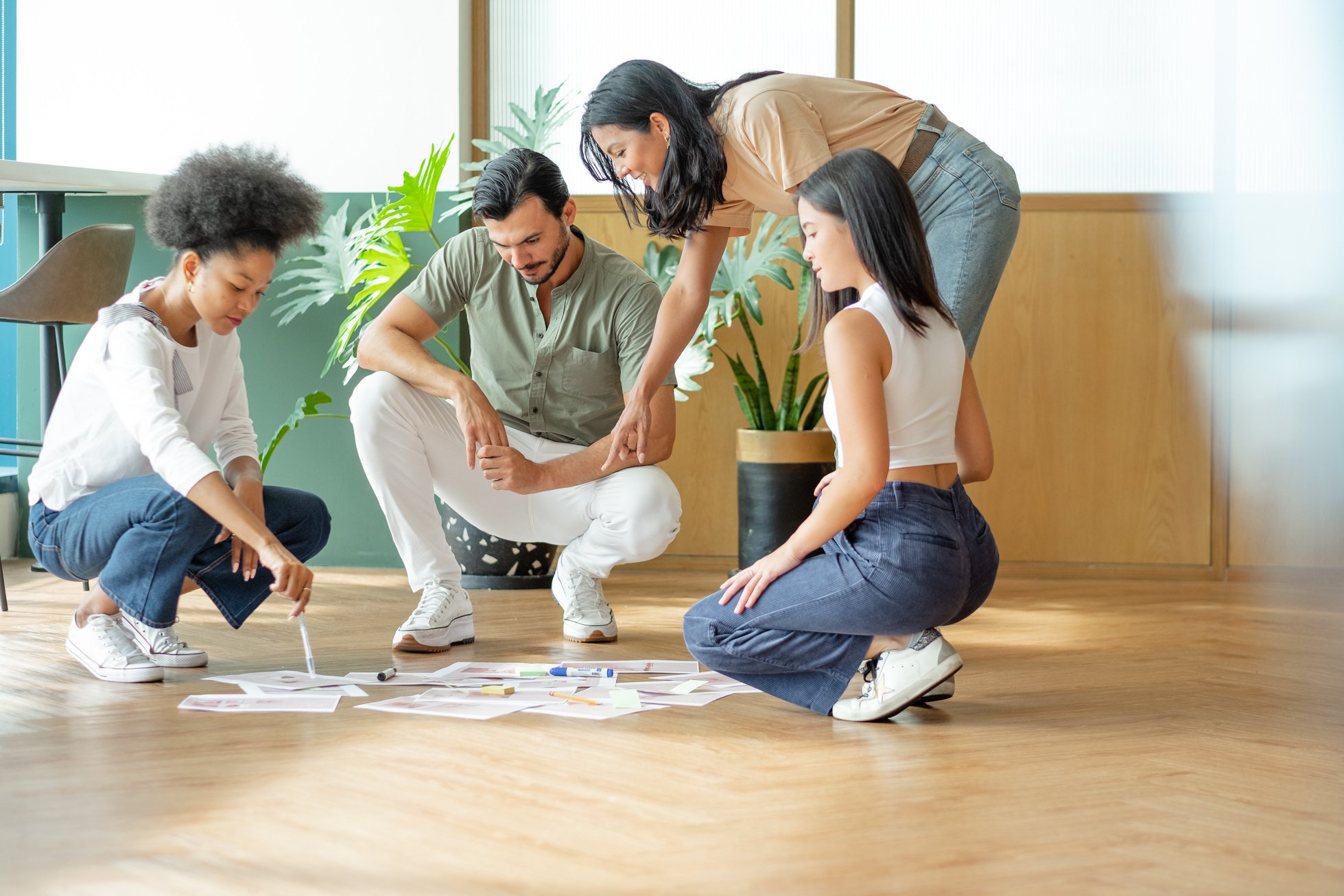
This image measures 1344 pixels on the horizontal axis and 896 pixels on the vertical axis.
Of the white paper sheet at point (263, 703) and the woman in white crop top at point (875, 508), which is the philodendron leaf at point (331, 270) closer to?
the white paper sheet at point (263, 703)

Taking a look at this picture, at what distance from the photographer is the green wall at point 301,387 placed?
3686 mm

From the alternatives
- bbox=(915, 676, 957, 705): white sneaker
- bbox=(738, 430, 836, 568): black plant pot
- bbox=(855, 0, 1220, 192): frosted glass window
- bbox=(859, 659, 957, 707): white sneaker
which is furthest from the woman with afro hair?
bbox=(855, 0, 1220, 192): frosted glass window

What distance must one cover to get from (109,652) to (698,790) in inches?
45.1

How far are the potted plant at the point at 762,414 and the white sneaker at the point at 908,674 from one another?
1368 mm

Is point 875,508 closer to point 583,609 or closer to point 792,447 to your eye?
point 583,609

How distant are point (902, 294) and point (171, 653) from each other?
55.3 inches

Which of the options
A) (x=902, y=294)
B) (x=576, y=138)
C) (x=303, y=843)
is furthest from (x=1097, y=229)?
(x=303, y=843)

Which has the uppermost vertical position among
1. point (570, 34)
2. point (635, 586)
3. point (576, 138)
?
point (570, 34)

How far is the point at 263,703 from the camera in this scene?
6.49 feet

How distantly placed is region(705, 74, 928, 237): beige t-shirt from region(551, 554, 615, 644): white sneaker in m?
0.84

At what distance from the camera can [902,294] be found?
182cm

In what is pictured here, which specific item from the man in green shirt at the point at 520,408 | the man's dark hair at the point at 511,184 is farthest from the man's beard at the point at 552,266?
the man's dark hair at the point at 511,184

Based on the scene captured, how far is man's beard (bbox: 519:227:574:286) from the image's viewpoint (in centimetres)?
256

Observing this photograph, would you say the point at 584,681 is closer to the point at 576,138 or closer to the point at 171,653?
the point at 171,653
